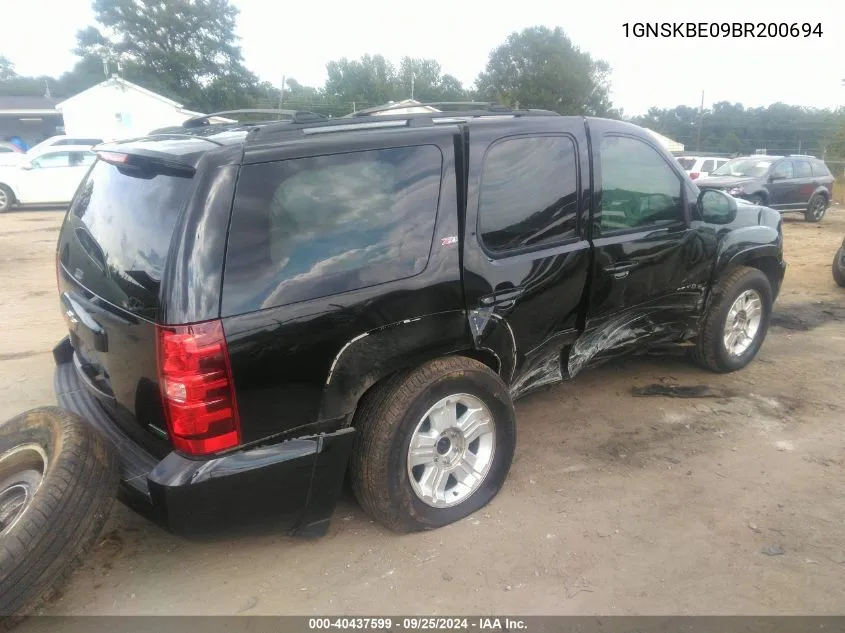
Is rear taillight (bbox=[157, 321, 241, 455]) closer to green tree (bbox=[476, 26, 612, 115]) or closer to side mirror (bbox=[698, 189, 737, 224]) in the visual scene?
side mirror (bbox=[698, 189, 737, 224])

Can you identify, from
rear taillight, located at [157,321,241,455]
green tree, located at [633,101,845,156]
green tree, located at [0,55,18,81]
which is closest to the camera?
rear taillight, located at [157,321,241,455]

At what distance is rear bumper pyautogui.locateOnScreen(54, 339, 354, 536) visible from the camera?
2.35 m

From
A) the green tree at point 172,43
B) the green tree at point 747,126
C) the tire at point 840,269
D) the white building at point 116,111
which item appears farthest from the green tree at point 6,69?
the tire at point 840,269

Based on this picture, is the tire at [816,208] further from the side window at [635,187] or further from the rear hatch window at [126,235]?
the rear hatch window at [126,235]

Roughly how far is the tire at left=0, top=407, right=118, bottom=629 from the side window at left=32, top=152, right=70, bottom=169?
16206mm

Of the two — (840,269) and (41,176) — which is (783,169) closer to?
(840,269)

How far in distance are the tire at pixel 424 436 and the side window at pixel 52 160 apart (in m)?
16.9

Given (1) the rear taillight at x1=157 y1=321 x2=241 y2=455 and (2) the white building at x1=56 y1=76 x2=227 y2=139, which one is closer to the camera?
(1) the rear taillight at x1=157 y1=321 x2=241 y2=455

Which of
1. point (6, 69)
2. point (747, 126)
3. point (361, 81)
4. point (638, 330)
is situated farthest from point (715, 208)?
point (6, 69)

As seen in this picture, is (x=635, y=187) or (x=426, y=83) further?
(x=426, y=83)

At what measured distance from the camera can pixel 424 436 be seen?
291 centimetres

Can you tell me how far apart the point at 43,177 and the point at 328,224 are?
16847mm

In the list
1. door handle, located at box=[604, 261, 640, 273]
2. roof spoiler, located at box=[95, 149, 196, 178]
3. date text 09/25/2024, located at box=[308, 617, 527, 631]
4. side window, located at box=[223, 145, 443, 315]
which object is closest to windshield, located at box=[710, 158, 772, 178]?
door handle, located at box=[604, 261, 640, 273]

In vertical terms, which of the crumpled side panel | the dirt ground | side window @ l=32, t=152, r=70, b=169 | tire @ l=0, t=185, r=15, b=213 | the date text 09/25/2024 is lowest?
the date text 09/25/2024
